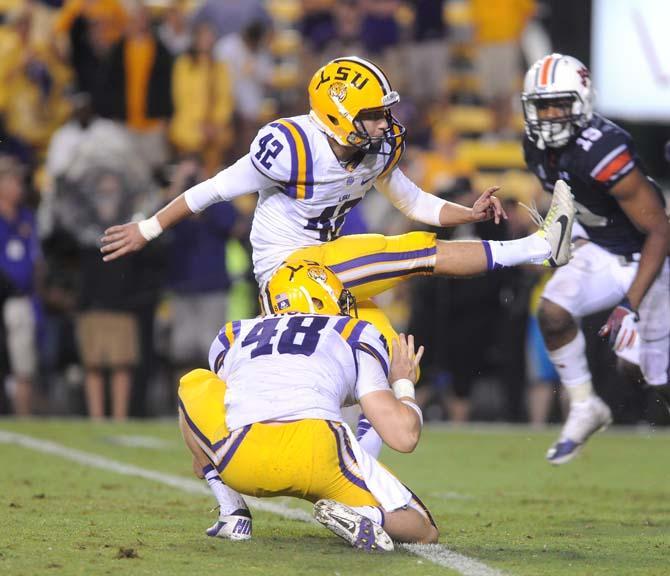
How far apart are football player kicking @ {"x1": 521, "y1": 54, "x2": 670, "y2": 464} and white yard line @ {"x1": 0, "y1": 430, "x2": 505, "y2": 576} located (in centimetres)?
160

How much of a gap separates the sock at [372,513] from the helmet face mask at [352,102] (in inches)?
66.8

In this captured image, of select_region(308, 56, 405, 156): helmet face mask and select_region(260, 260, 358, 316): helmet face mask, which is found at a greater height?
select_region(308, 56, 405, 156): helmet face mask

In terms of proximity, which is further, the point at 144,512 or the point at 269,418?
the point at 144,512

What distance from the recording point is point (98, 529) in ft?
16.9

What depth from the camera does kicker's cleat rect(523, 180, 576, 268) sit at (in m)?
5.73

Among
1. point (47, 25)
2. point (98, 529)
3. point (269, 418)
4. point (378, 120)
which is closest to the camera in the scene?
point (269, 418)

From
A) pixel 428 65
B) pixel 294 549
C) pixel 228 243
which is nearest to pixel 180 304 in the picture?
pixel 228 243

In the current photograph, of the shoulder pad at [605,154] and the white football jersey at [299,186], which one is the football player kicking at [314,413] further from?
the shoulder pad at [605,154]

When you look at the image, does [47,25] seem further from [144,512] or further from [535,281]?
[144,512]

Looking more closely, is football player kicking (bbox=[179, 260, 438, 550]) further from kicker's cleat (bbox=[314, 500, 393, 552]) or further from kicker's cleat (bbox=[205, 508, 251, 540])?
kicker's cleat (bbox=[205, 508, 251, 540])

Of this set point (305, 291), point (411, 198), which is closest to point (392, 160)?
point (411, 198)

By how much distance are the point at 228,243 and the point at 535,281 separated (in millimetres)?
2399

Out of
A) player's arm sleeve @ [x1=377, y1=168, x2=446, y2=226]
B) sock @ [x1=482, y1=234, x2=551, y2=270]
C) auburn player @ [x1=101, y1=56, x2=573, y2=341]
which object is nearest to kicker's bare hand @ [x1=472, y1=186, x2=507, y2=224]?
auburn player @ [x1=101, y1=56, x2=573, y2=341]

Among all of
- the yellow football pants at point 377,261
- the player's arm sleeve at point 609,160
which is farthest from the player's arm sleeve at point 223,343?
the player's arm sleeve at point 609,160
